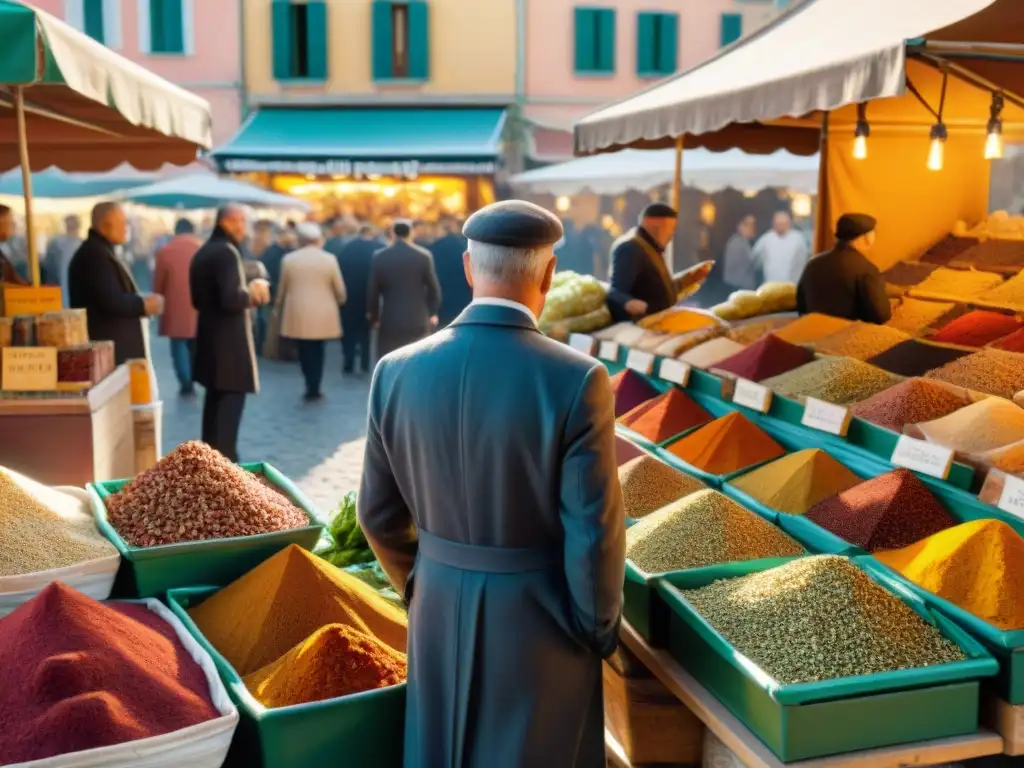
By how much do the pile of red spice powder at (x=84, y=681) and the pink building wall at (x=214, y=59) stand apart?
1742 cm

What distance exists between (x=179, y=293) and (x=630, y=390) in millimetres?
5688

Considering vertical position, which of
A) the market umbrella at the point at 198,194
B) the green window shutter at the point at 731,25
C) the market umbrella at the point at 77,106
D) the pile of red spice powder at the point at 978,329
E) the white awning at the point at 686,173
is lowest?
the pile of red spice powder at the point at 978,329

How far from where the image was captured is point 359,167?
16.2 m

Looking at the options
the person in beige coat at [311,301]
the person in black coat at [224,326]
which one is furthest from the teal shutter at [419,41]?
the person in black coat at [224,326]

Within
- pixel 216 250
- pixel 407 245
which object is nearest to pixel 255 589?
pixel 216 250

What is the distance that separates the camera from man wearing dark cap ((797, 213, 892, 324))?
207 inches

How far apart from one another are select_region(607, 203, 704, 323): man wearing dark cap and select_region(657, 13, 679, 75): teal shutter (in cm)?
1385

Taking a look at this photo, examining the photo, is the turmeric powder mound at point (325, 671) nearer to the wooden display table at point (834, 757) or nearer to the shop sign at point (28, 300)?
the wooden display table at point (834, 757)

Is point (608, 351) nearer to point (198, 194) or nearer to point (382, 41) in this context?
point (198, 194)

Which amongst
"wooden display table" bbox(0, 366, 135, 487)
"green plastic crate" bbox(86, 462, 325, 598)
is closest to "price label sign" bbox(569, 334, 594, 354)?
"wooden display table" bbox(0, 366, 135, 487)

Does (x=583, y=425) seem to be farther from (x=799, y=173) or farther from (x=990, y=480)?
A: (x=799, y=173)

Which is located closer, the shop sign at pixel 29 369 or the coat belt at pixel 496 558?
the coat belt at pixel 496 558

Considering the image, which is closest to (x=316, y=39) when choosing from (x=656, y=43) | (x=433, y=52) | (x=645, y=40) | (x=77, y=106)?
(x=433, y=52)

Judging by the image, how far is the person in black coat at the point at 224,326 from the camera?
20.1 feet
